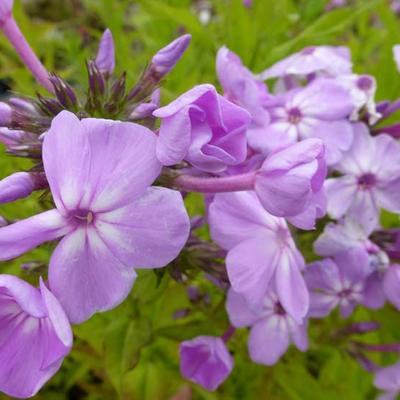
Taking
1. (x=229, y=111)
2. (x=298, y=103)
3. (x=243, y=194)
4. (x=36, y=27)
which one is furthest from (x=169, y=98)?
(x=36, y=27)

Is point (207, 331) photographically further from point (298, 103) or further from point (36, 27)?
point (36, 27)

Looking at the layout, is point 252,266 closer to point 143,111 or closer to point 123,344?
point 143,111

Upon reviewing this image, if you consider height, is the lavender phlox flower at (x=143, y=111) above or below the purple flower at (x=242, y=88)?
above

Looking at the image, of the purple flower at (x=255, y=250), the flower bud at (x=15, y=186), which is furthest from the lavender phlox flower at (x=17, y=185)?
the purple flower at (x=255, y=250)

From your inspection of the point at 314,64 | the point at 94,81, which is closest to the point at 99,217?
the point at 94,81

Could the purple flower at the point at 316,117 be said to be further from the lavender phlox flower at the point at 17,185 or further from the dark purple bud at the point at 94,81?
the lavender phlox flower at the point at 17,185

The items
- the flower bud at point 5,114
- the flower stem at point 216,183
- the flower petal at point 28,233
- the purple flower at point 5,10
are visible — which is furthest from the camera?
the purple flower at point 5,10

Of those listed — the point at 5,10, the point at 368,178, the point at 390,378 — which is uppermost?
the point at 5,10
